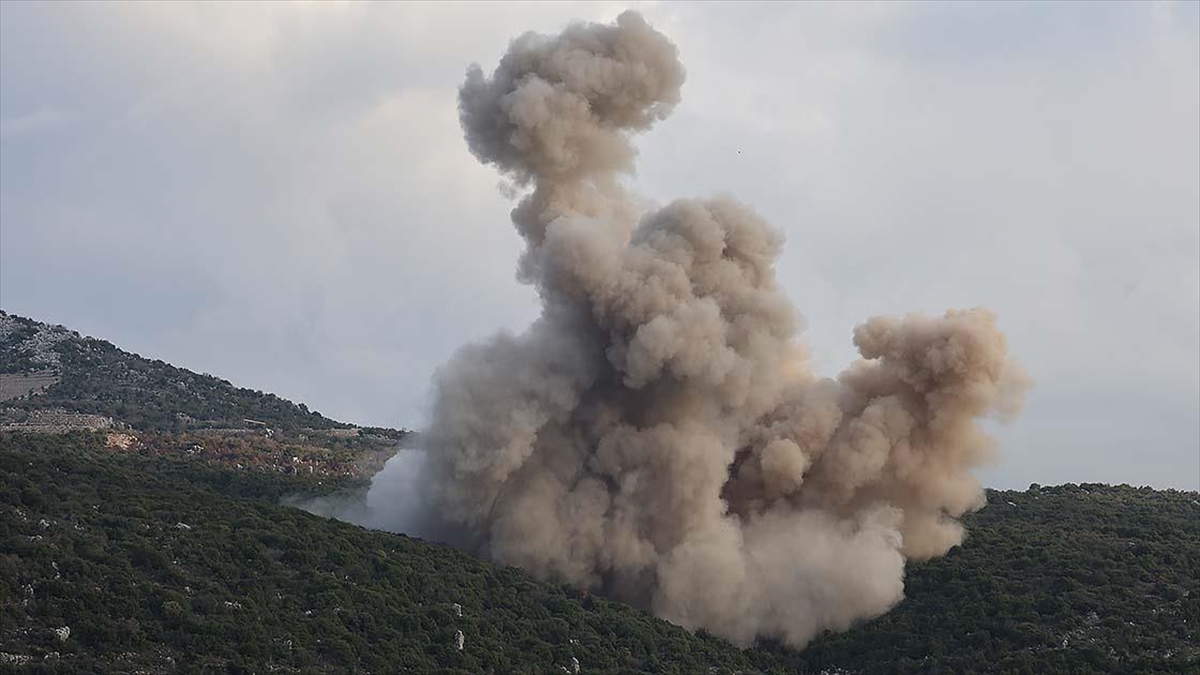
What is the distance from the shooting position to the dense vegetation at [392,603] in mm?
34188

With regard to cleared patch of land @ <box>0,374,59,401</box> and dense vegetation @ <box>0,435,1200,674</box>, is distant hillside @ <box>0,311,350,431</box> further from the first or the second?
dense vegetation @ <box>0,435,1200,674</box>

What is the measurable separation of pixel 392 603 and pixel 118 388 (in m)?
44.4

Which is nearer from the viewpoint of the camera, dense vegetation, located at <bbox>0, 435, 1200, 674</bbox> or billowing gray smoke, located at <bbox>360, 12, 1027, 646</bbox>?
dense vegetation, located at <bbox>0, 435, 1200, 674</bbox>

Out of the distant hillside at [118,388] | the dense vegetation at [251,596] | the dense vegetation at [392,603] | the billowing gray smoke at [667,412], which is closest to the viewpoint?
the dense vegetation at [251,596]

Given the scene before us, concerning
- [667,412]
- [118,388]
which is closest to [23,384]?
[118,388]

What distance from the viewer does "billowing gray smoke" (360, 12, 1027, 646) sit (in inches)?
1861

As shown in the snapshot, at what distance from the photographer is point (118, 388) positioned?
3130 inches

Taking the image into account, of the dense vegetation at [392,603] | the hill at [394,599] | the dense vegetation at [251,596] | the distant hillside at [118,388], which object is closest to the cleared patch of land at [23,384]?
the distant hillside at [118,388]

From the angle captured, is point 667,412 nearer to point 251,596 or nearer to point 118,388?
point 251,596

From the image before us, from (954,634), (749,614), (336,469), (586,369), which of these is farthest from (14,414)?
(954,634)

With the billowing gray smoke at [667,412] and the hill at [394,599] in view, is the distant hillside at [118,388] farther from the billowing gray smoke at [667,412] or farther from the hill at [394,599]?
the billowing gray smoke at [667,412]

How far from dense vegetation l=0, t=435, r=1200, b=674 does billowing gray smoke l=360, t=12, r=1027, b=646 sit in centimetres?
227

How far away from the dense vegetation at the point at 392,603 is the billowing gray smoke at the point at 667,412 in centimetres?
227

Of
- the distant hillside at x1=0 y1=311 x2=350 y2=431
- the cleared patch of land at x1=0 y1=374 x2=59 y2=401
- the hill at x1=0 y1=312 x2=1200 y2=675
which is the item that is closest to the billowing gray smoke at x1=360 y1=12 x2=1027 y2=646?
the hill at x1=0 y1=312 x2=1200 y2=675
